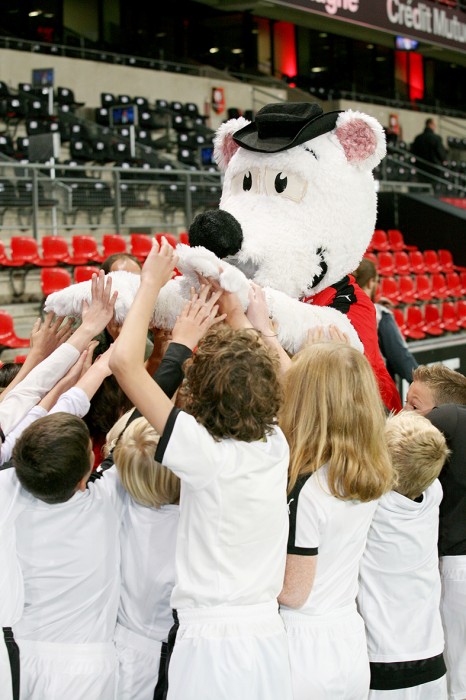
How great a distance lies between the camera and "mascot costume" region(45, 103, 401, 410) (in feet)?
8.66

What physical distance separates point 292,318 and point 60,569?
3.09ft

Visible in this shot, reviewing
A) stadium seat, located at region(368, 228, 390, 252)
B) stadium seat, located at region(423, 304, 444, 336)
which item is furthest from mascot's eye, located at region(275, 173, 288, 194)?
stadium seat, located at region(368, 228, 390, 252)

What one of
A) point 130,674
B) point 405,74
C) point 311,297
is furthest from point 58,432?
point 405,74

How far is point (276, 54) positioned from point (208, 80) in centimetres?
501

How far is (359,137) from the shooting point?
286 centimetres

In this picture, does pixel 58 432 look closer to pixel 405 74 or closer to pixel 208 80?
pixel 208 80

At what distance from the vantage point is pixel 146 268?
208 centimetres

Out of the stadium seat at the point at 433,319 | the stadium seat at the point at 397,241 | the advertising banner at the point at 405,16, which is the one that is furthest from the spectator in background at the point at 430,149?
the stadium seat at the point at 433,319

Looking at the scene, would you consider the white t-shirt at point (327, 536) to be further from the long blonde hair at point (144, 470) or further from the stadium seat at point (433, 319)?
the stadium seat at point (433, 319)

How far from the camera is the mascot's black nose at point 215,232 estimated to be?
255cm

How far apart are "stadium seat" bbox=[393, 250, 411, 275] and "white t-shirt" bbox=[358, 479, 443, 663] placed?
351 inches

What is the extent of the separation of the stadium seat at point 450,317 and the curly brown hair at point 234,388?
27.7ft

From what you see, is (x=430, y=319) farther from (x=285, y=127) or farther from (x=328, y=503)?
(x=328, y=503)

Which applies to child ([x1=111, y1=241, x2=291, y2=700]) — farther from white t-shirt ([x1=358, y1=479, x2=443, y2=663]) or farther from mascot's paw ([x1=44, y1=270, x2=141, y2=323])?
mascot's paw ([x1=44, y1=270, x2=141, y2=323])
